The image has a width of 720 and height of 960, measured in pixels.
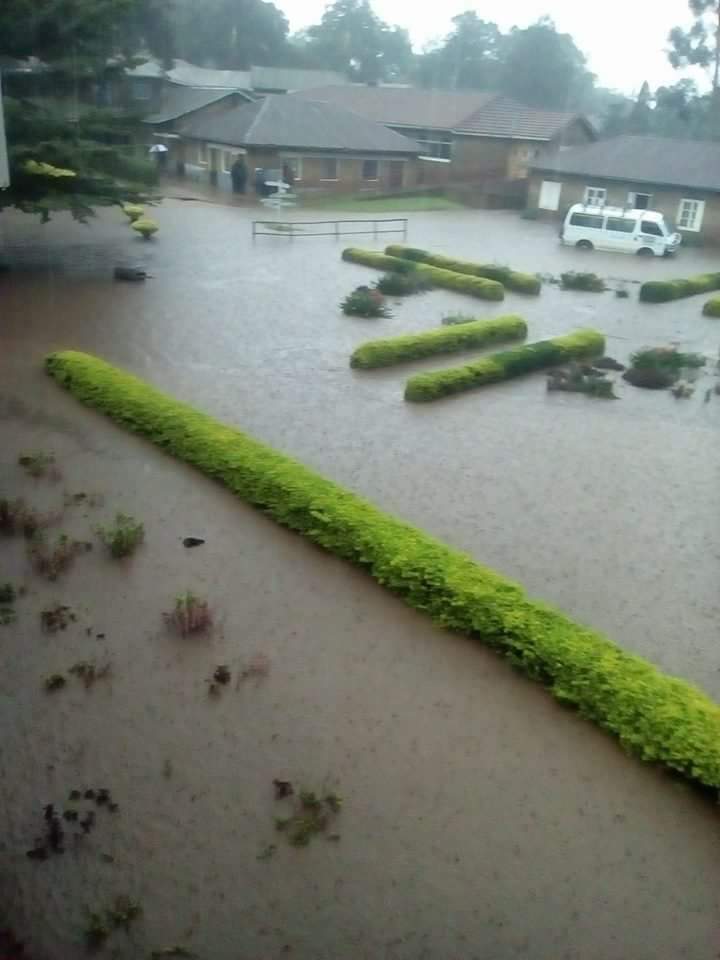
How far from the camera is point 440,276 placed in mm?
15047

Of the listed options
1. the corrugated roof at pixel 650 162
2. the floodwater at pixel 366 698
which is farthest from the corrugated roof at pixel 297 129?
the floodwater at pixel 366 698

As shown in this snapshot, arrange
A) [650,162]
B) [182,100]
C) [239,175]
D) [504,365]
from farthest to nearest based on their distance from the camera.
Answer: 1. [182,100]
2. [239,175]
3. [650,162]
4. [504,365]

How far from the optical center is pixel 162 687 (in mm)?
4578

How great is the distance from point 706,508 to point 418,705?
3723mm

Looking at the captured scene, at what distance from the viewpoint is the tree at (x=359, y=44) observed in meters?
23.5

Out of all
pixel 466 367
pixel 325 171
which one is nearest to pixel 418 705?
pixel 466 367

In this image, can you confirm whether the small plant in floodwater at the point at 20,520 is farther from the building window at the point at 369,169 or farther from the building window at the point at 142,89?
the building window at the point at 142,89

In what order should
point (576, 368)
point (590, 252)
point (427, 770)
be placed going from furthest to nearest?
1. point (590, 252)
2. point (576, 368)
3. point (427, 770)

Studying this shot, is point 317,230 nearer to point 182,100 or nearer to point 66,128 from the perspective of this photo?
point 66,128

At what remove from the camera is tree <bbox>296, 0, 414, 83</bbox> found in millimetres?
23547

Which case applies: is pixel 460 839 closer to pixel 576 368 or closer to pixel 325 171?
pixel 576 368

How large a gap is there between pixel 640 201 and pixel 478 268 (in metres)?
6.15

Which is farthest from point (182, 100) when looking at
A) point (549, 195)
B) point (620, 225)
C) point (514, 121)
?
point (620, 225)

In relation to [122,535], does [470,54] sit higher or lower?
higher
